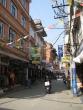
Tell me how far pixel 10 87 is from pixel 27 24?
14792mm

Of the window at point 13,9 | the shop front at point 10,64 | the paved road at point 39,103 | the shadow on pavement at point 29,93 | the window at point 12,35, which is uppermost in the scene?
the window at point 13,9

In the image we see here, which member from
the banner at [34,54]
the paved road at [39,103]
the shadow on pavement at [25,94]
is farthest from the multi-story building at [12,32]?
the paved road at [39,103]

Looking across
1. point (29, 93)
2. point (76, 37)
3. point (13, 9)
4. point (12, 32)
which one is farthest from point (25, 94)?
point (13, 9)

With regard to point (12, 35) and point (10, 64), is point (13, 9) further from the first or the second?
point (10, 64)

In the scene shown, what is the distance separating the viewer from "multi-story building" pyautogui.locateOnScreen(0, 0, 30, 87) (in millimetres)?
29945

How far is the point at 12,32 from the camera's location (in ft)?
113

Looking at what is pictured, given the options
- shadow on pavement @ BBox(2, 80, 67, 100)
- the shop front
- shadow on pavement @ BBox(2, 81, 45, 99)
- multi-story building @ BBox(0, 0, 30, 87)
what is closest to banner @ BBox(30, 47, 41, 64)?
multi-story building @ BBox(0, 0, 30, 87)

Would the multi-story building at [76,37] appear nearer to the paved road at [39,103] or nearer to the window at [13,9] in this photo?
the paved road at [39,103]

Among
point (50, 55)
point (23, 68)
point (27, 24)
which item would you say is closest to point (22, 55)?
point (23, 68)

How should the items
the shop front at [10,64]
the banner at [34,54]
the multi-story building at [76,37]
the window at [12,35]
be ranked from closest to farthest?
the multi-story building at [76,37]
the shop front at [10,64]
the window at [12,35]
the banner at [34,54]

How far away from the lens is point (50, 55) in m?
95.8

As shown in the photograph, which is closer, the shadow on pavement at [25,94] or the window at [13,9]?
the shadow on pavement at [25,94]

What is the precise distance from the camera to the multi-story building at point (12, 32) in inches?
1179

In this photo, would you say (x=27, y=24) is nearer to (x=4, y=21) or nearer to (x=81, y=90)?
(x=4, y=21)
